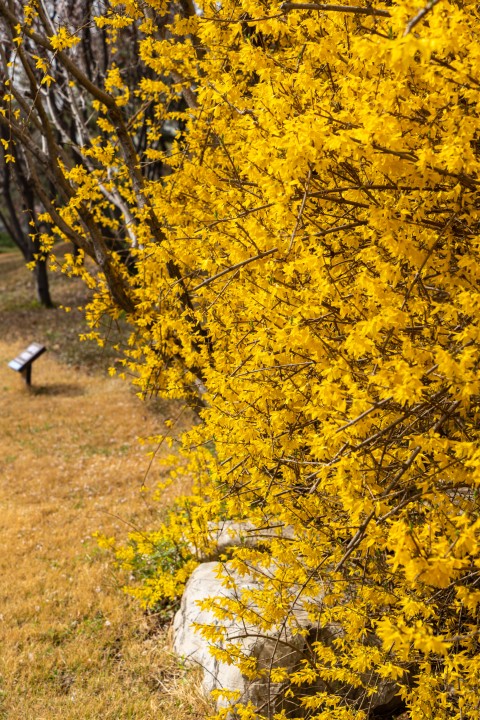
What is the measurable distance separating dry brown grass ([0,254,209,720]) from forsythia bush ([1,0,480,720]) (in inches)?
62.7

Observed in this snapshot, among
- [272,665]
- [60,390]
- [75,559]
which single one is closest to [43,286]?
[60,390]

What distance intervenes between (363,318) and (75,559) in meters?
4.85

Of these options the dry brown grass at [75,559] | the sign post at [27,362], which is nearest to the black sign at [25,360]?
the sign post at [27,362]

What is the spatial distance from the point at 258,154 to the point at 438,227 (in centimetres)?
81

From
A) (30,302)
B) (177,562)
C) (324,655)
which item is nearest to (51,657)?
(177,562)

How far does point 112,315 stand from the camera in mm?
5414

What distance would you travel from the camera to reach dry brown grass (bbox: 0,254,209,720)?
4.50m

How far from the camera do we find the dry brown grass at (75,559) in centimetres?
450

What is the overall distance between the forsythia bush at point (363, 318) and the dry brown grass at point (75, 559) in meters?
1.59

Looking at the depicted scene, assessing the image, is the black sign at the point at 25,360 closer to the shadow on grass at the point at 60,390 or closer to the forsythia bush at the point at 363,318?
the shadow on grass at the point at 60,390

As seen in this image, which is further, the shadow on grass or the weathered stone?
the shadow on grass

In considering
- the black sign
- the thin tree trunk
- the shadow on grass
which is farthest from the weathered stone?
the thin tree trunk

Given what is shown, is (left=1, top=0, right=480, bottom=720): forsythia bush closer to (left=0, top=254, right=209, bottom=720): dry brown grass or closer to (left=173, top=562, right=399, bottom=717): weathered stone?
(left=173, top=562, right=399, bottom=717): weathered stone

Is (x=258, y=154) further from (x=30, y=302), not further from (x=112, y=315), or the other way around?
(x=30, y=302)
